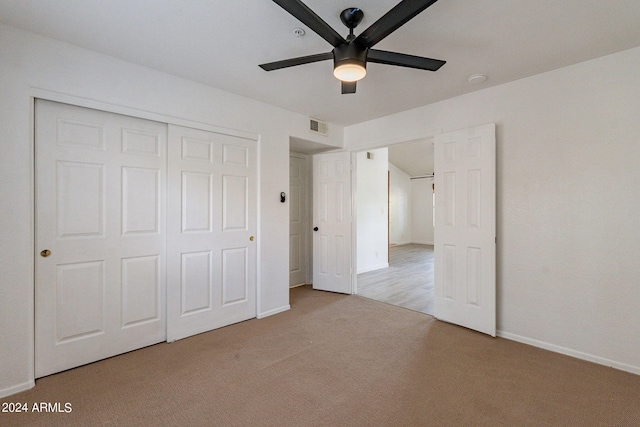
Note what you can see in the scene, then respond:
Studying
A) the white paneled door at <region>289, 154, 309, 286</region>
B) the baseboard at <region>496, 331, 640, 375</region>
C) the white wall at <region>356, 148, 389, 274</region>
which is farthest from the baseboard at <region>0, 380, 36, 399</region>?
the white wall at <region>356, 148, 389, 274</region>

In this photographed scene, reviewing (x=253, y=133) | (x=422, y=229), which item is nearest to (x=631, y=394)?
(x=253, y=133)

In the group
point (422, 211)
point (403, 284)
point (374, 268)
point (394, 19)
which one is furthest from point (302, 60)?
point (422, 211)

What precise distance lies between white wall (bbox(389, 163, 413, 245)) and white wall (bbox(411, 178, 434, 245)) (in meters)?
0.15

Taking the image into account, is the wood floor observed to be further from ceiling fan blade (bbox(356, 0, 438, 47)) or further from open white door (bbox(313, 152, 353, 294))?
ceiling fan blade (bbox(356, 0, 438, 47))

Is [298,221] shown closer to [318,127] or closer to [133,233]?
[318,127]

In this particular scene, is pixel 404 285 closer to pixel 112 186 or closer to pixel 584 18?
pixel 584 18

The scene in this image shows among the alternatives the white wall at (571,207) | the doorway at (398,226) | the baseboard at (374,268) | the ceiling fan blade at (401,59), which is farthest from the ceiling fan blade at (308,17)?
the baseboard at (374,268)

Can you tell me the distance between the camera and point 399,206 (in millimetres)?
10250

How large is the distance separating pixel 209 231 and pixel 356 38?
7.62ft

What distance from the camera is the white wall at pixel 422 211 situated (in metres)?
10.3

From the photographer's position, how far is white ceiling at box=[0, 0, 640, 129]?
178cm

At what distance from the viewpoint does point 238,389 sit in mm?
2018

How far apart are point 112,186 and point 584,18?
3.84 metres

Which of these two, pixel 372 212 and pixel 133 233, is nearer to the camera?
pixel 133 233
